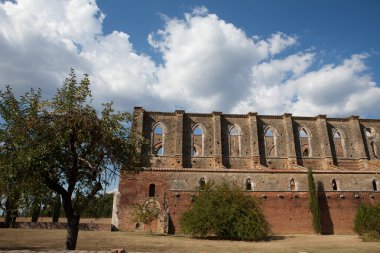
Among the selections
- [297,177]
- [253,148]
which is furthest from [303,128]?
[297,177]

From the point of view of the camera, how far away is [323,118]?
116ft

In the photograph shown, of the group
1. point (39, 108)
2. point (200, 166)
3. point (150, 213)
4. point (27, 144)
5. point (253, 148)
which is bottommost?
point (150, 213)

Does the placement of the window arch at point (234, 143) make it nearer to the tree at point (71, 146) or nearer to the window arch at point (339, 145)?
the window arch at point (339, 145)

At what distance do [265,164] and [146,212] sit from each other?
15303 mm

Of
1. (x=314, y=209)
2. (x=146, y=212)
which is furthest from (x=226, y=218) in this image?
(x=314, y=209)

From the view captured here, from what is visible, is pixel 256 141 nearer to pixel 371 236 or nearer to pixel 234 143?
pixel 234 143

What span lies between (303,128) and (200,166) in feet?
42.7

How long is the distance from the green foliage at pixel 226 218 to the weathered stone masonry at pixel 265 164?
375cm

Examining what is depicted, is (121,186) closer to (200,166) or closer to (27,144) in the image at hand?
(200,166)

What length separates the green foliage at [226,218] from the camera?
62.6 feet

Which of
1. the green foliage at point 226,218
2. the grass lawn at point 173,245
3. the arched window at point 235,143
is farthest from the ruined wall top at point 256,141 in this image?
the grass lawn at point 173,245

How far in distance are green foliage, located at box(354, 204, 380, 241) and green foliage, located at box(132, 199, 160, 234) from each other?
14.0 meters

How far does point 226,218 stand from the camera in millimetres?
19109

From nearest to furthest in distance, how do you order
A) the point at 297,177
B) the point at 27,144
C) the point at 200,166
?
the point at 27,144, the point at 297,177, the point at 200,166
